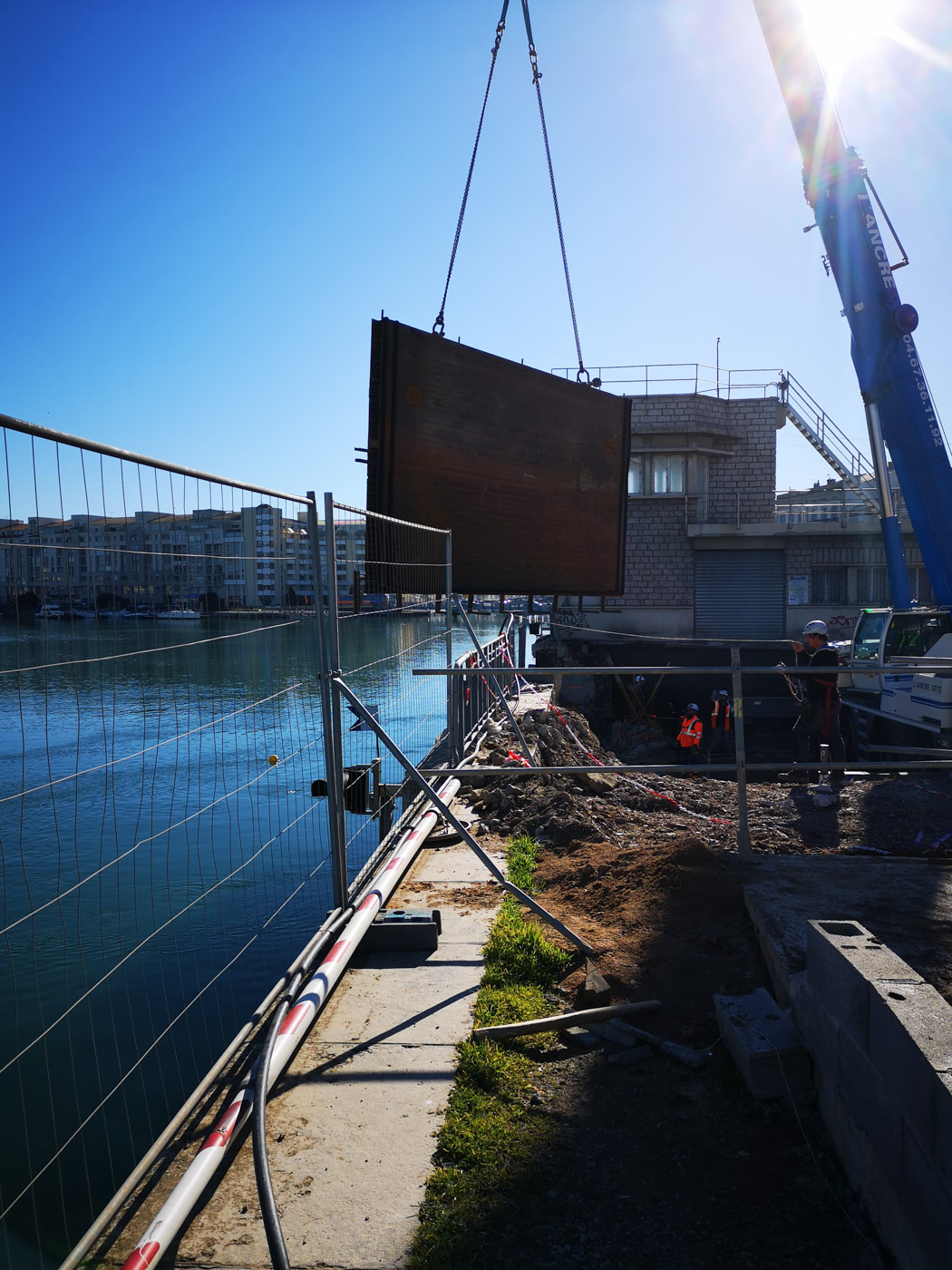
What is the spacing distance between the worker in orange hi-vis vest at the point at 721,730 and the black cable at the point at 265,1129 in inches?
509

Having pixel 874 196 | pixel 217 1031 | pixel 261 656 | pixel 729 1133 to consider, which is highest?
pixel 874 196

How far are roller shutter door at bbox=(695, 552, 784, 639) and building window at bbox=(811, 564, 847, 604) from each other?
4.38ft

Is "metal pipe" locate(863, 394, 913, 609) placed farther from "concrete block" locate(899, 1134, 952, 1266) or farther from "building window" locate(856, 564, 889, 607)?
"building window" locate(856, 564, 889, 607)

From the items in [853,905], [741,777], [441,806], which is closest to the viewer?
[853,905]

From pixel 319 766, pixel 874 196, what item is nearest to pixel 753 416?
pixel 874 196

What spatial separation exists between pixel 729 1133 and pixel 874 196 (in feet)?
43.6

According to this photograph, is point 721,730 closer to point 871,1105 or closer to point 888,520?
point 888,520

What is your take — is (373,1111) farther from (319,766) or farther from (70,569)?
(319,766)

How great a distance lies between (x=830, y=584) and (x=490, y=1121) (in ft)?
106

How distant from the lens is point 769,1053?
133 inches

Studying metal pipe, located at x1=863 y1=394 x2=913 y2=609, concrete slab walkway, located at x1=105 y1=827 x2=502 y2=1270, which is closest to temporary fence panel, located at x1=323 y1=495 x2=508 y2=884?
concrete slab walkway, located at x1=105 y1=827 x2=502 y2=1270

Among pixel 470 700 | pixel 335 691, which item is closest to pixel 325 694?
pixel 335 691

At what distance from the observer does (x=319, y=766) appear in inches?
616

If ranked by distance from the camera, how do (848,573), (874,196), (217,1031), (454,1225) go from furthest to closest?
(848,573) < (874,196) < (217,1031) < (454,1225)
